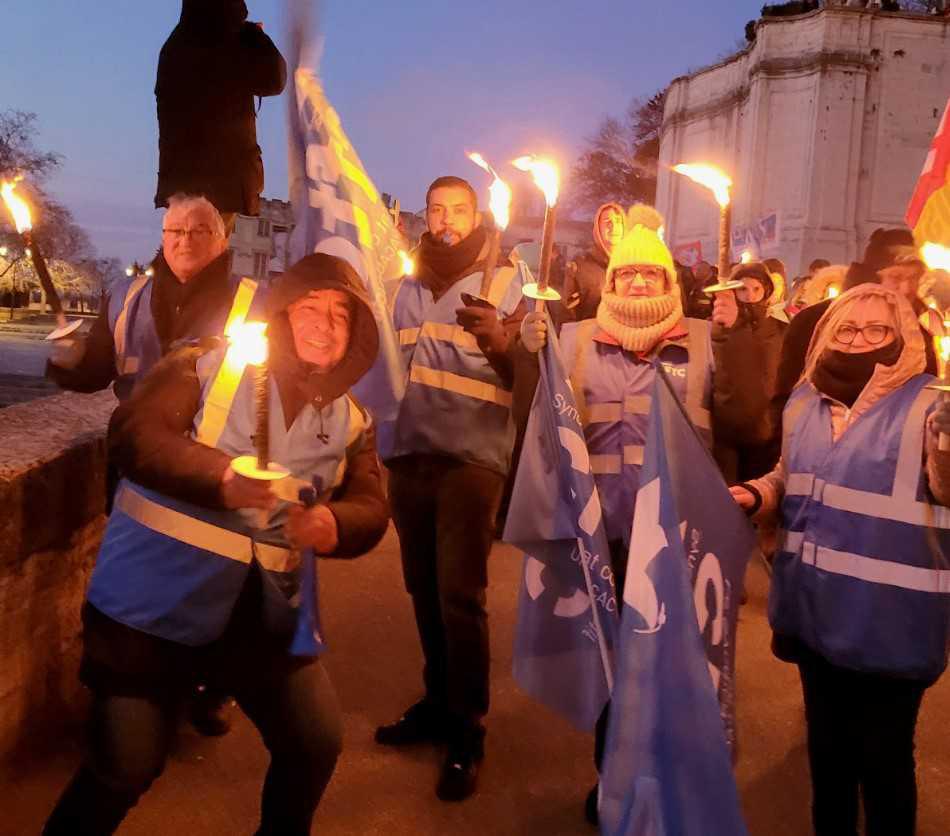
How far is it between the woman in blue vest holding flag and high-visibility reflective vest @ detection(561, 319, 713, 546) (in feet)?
3.17

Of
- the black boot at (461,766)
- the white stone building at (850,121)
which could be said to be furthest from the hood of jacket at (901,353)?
the white stone building at (850,121)

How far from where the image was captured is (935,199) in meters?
4.39

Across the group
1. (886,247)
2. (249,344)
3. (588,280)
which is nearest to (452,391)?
(249,344)

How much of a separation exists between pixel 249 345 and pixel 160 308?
1432 mm

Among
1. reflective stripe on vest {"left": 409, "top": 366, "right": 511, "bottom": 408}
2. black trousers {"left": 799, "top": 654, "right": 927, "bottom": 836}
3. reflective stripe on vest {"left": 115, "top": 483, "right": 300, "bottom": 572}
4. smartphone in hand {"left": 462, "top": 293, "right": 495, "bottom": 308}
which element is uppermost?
smartphone in hand {"left": 462, "top": 293, "right": 495, "bottom": 308}

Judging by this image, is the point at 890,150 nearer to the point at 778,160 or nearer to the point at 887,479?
the point at 778,160

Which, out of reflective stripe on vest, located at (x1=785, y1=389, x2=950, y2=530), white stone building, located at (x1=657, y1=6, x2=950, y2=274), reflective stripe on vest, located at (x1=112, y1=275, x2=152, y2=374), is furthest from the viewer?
white stone building, located at (x1=657, y1=6, x2=950, y2=274)

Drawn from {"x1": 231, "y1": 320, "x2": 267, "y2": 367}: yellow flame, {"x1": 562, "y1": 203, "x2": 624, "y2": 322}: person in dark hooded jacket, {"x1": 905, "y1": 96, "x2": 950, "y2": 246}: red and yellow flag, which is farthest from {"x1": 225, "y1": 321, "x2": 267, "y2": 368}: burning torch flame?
{"x1": 562, "y1": 203, "x2": 624, "y2": 322}: person in dark hooded jacket

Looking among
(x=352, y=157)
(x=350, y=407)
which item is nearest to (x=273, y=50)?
(x=352, y=157)

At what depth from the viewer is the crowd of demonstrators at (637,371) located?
327 centimetres

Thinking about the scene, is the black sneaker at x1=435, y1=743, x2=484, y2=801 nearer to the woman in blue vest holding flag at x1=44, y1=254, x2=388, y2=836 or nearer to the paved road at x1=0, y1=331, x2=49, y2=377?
the woman in blue vest holding flag at x1=44, y1=254, x2=388, y2=836

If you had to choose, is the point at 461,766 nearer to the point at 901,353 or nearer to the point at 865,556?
the point at 865,556

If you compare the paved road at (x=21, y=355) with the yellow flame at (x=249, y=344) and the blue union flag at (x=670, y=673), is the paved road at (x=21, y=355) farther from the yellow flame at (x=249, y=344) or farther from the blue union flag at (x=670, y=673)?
the blue union flag at (x=670, y=673)

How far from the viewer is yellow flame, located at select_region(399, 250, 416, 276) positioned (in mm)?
4031
